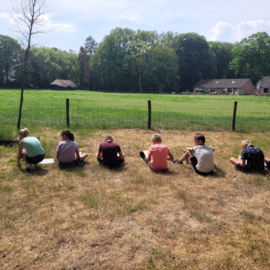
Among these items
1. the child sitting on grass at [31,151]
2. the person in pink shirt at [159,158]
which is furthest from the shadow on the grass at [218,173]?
the child sitting on grass at [31,151]

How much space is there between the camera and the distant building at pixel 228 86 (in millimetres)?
73938

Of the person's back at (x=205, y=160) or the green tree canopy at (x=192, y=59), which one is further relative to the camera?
the green tree canopy at (x=192, y=59)

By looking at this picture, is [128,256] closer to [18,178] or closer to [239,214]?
[239,214]

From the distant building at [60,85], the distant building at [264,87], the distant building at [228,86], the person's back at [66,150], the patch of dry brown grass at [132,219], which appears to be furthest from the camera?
the distant building at [60,85]

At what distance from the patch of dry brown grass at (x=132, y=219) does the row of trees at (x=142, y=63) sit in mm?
69871

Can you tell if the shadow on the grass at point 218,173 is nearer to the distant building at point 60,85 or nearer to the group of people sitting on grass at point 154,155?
the group of people sitting on grass at point 154,155

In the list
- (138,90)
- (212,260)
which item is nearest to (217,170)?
(212,260)

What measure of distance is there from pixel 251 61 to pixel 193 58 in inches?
716

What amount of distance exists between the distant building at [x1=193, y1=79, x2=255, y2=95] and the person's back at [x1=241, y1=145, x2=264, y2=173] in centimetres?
7212

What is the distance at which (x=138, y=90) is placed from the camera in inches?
3150

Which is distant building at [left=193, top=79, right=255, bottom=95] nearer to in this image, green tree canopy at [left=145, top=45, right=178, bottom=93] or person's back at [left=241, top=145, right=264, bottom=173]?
green tree canopy at [left=145, top=45, right=178, bottom=93]

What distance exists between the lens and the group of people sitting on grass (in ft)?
20.6

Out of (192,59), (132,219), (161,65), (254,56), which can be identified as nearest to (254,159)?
(132,219)

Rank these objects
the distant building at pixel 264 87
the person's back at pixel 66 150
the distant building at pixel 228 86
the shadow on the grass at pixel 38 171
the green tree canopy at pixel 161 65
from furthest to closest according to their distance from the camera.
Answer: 1. the distant building at pixel 228 86
2. the green tree canopy at pixel 161 65
3. the distant building at pixel 264 87
4. the person's back at pixel 66 150
5. the shadow on the grass at pixel 38 171
